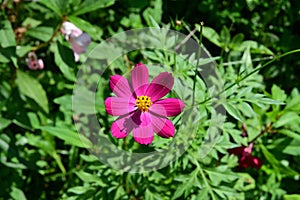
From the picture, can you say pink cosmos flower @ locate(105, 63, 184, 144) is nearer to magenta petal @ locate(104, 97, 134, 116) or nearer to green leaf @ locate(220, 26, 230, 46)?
magenta petal @ locate(104, 97, 134, 116)

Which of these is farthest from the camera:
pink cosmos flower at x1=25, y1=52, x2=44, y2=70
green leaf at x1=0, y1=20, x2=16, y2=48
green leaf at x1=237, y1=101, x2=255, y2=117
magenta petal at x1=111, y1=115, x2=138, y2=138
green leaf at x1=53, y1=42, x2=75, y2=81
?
pink cosmos flower at x1=25, y1=52, x2=44, y2=70

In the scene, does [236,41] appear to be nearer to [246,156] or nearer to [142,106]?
[246,156]

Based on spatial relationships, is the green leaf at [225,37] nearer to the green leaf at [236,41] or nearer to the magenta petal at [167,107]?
the green leaf at [236,41]

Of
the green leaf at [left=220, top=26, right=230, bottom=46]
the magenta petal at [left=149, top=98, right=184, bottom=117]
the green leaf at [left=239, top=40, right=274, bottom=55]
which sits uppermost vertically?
the green leaf at [left=220, top=26, right=230, bottom=46]

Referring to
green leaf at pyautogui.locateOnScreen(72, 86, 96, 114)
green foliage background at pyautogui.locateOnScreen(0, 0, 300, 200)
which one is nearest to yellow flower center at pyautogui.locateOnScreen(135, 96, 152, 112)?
green foliage background at pyautogui.locateOnScreen(0, 0, 300, 200)

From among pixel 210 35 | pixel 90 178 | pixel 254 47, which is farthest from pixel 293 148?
pixel 90 178

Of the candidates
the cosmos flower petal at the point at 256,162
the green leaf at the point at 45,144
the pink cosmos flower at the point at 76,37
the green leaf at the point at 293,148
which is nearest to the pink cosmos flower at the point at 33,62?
the pink cosmos flower at the point at 76,37
